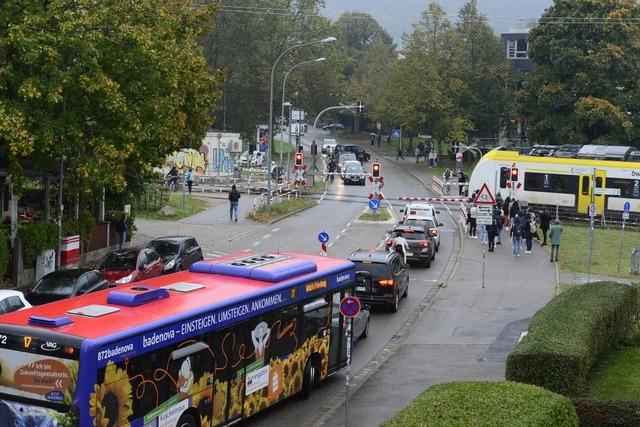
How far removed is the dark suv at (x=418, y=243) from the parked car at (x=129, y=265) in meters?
9.83

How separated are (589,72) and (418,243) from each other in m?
39.1

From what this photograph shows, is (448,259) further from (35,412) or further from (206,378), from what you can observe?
(35,412)

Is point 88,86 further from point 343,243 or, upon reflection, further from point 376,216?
point 376,216

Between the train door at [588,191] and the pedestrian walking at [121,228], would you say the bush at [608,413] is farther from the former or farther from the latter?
the train door at [588,191]

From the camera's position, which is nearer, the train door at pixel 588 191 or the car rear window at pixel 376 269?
the car rear window at pixel 376 269

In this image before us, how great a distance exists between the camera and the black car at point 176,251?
30188mm

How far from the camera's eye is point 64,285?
23188 mm

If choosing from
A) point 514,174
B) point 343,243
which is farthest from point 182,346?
point 514,174

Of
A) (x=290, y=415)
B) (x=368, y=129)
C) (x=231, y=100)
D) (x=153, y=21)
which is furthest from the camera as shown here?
(x=368, y=129)

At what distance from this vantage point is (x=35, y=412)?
1188 cm

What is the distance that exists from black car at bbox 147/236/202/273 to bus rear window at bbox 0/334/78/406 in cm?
1753


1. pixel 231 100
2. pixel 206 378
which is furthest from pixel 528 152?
pixel 206 378

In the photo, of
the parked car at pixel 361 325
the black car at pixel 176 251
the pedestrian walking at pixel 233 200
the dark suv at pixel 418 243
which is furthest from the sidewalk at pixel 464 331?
the pedestrian walking at pixel 233 200

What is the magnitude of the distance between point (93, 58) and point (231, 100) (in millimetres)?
67252
